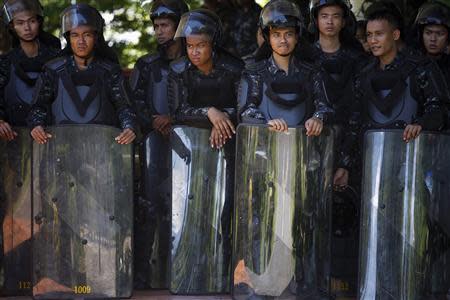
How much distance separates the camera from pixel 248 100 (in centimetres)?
845

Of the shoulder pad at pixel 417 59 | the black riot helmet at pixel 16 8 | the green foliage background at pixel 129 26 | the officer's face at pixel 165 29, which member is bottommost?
the shoulder pad at pixel 417 59

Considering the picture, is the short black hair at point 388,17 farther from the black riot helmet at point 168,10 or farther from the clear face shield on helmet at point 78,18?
the clear face shield on helmet at point 78,18

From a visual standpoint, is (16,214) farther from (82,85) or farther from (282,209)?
(282,209)

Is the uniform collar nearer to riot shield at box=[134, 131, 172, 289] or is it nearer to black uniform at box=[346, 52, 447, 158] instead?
black uniform at box=[346, 52, 447, 158]

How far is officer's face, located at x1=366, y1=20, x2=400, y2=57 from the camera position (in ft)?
28.5

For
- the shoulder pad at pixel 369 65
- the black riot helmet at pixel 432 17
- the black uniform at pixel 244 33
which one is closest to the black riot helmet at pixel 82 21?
the shoulder pad at pixel 369 65

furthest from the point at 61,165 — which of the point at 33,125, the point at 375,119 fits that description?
the point at 375,119

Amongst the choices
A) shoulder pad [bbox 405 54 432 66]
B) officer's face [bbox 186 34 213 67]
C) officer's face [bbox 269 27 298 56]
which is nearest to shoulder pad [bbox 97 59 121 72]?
officer's face [bbox 186 34 213 67]

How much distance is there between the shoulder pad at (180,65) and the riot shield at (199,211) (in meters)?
0.51

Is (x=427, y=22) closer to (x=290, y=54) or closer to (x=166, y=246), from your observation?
(x=290, y=54)

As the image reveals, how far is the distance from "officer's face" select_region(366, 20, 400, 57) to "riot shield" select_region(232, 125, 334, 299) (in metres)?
0.80

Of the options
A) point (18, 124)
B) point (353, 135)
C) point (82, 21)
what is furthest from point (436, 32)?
point (18, 124)

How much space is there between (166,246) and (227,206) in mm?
833

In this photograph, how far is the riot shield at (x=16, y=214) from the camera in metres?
8.70
